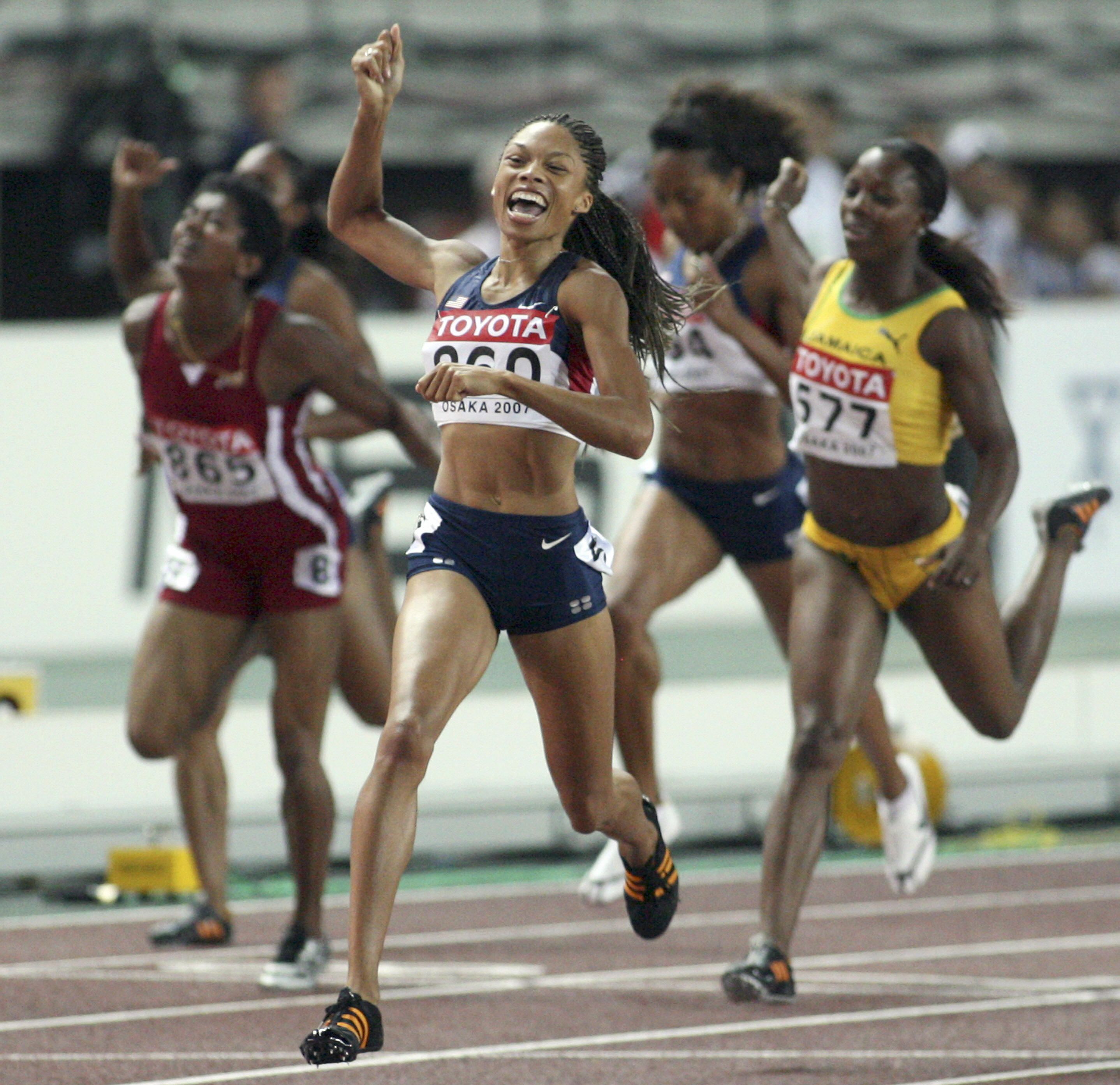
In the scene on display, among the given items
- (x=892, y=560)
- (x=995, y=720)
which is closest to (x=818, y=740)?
(x=892, y=560)

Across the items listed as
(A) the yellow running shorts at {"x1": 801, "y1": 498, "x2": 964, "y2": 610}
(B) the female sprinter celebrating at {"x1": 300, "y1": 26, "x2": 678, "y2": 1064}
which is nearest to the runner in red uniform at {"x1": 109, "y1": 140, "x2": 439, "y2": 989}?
(A) the yellow running shorts at {"x1": 801, "y1": 498, "x2": 964, "y2": 610}

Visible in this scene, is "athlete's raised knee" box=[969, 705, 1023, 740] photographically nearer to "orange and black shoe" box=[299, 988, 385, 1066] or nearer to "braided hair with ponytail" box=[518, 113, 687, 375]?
"braided hair with ponytail" box=[518, 113, 687, 375]

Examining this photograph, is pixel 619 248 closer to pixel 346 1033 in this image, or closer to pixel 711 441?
pixel 346 1033

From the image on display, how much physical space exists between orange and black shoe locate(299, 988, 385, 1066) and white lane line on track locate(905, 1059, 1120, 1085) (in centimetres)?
159

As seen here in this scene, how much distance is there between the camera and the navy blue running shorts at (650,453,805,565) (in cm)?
857

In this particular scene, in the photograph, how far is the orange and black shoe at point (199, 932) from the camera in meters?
8.53

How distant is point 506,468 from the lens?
5.94 metres

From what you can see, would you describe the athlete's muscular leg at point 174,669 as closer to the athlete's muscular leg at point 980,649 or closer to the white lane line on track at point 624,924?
the white lane line on track at point 624,924

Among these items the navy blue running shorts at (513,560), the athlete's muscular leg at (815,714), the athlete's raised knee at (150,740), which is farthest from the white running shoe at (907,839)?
the navy blue running shorts at (513,560)

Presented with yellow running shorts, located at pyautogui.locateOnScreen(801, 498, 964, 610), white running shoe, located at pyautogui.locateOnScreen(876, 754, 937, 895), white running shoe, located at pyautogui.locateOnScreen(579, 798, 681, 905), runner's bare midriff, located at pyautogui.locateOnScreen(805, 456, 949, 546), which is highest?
runner's bare midriff, located at pyautogui.locateOnScreen(805, 456, 949, 546)

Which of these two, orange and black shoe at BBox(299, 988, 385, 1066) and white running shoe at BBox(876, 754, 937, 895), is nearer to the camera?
orange and black shoe at BBox(299, 988, 385, 1066)

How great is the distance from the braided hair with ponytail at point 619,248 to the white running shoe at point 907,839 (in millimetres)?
2846

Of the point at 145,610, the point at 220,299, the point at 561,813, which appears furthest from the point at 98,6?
the point at 220,299

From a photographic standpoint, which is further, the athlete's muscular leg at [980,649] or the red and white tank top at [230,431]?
the red and white tank top at [230,431]
